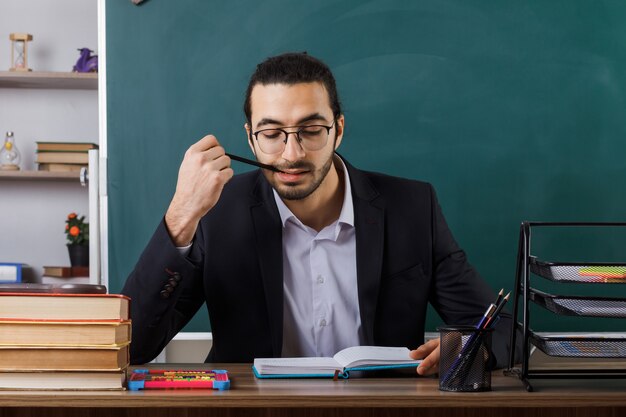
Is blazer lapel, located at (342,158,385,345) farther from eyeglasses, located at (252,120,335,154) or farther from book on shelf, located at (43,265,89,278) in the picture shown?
book on shelf, located at (43,265,89,278)

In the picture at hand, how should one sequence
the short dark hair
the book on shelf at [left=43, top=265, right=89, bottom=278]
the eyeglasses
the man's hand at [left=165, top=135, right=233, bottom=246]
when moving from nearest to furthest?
the man's hand at [left=165, top=135, right=233, bottom=246], the eyeglasses, the short dark hair, the book on shelf at [left=43, top=265, right=89, bottom=278]

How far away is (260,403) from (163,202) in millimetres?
1634

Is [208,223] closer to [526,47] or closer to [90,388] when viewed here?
[90,388]

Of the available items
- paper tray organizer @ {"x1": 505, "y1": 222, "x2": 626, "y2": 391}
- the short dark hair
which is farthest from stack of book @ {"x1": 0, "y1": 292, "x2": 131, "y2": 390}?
the short dark hair

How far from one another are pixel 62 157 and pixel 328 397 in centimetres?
302

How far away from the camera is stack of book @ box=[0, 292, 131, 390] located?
4.00 ft

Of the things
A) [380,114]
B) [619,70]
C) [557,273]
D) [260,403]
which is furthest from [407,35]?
[260,403]

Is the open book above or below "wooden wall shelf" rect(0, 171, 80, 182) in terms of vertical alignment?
below

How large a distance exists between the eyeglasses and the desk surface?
70 cm

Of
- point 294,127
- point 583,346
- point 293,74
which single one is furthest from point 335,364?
point 293,74

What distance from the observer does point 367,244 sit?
6.62 ft

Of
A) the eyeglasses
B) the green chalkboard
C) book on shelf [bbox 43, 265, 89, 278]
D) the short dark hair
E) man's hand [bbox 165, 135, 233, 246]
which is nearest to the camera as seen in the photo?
man's hand [bbox 165, 135, 233, 246]

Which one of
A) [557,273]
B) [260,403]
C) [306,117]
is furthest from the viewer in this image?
[306,117]

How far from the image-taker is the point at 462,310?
204cm
